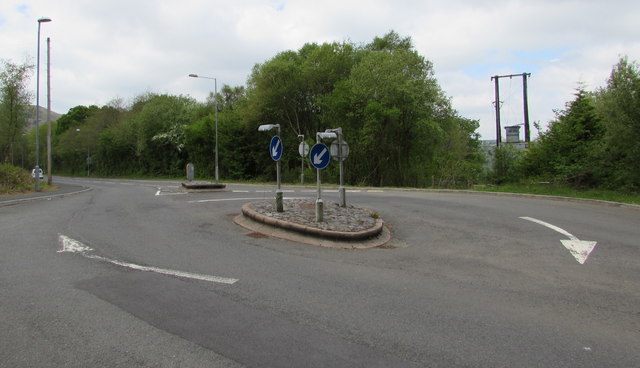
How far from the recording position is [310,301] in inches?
180

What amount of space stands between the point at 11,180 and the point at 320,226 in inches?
810

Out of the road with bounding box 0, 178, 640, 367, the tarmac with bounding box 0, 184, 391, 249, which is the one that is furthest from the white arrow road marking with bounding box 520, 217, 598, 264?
the tarmac with bounding box 0, 184, 391, 249

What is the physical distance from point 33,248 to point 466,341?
281 inches

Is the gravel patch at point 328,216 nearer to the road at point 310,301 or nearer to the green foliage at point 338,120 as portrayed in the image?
the road at point 310,301

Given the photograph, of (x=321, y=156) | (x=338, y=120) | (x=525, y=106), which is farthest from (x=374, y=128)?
(x=321, y=156)

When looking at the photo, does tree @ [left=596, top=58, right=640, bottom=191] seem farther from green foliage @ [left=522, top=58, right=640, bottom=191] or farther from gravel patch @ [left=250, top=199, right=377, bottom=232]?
gravel patch @ [left=250, top=199, right=377, bottom=232]

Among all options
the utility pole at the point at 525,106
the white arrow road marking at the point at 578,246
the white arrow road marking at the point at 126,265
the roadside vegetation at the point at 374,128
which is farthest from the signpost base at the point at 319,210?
the utility pole at the point at 525,106

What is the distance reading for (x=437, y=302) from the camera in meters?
4.65

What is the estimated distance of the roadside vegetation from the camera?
1856cm

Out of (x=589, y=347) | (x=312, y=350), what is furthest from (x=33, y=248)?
(x=589, y=347)

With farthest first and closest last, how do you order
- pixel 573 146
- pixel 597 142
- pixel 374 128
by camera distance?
pixel 374 128 < pixel 573 146 < pixel 597 142

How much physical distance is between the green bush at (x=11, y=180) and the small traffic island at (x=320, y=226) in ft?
55.7

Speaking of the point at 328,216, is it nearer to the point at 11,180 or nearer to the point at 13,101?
the point at 11,180

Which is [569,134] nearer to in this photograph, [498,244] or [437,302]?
[498,244]
